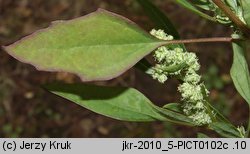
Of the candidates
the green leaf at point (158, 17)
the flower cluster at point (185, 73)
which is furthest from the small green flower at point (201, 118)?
the green leaf at point (158, 17)

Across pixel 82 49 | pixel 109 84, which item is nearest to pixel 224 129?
pixel 82 49

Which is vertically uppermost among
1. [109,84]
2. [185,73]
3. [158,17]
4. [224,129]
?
[109,84]

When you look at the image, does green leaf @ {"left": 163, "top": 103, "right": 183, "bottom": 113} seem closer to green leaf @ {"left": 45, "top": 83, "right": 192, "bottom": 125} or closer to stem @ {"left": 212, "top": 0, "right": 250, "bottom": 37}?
green leaf @ {"left": 45, "top": 83, "right": 192, "bottom": 125}

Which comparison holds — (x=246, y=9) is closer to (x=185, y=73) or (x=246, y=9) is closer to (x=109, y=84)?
(x=185, y=73)

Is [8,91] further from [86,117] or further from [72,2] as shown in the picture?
[72,2]

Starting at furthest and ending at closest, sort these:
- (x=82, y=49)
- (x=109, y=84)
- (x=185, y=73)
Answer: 1. (x=109, y=84)
2. (x=185, y=73)
3. (x=82, y=49)

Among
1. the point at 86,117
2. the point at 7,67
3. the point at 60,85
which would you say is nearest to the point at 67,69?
the point at 60,85

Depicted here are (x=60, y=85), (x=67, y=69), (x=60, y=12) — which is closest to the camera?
(x=67, y=69)
